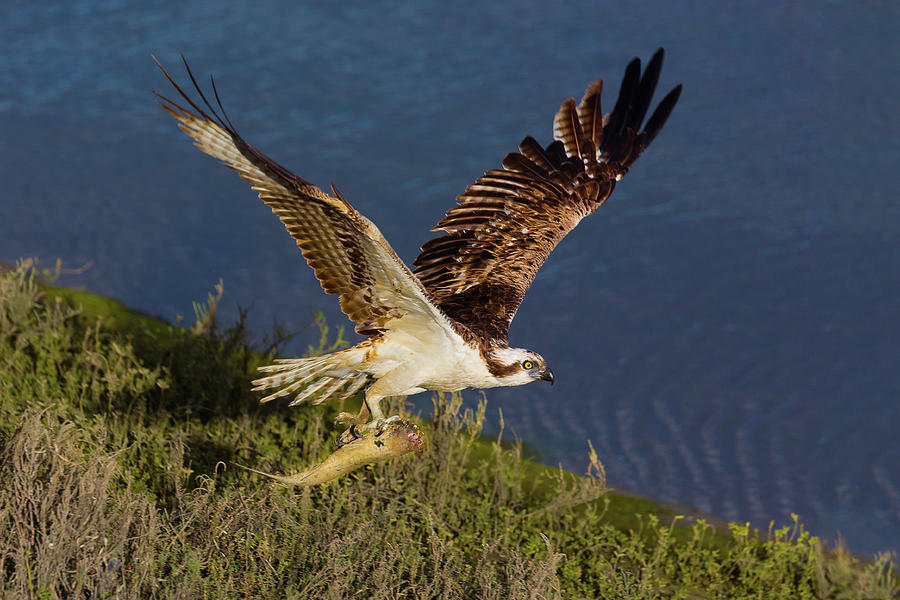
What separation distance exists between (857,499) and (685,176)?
549 cm

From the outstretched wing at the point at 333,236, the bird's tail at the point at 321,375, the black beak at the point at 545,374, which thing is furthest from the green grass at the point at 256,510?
the outstretched wing at the point at 333,236

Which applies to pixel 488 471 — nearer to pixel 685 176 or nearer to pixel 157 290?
pixel 157 290

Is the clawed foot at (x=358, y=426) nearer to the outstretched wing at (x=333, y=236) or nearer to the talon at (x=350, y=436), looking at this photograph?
the talon at (x=350, y=436)

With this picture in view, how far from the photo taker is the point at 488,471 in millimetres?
6762

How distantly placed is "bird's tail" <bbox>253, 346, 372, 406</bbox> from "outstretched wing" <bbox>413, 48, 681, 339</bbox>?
2.75 feet

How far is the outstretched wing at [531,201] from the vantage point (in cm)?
579

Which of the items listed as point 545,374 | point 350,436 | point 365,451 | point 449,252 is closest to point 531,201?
point 449,252

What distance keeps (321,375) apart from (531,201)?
2161 millimetres

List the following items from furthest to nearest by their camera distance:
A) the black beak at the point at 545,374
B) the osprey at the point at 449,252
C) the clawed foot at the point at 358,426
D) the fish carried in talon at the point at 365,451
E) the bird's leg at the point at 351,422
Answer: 1. the black beak at the point at 545,374
2. the bird's leg at the point at 351,422
3. the clawed foot at the point at 358,426
4. the fish carried in talon at the point at 365,451
5. the osprey at the point at 449,252

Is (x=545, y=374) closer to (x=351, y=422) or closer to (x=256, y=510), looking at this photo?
(x=351, y=422)

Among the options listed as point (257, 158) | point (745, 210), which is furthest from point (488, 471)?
point (745, 210)

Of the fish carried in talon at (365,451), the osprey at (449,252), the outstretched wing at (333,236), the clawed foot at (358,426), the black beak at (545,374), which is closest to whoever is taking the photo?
the outstretched wing at (333,236)

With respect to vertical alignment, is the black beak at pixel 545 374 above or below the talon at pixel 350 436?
above

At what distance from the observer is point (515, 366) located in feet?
15.3
